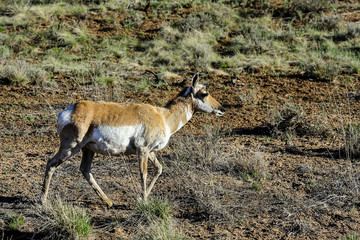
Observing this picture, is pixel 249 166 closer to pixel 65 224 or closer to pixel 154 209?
pixel 154 209

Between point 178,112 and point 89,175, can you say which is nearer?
point 89,175

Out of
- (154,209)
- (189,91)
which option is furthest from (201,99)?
(154,209)

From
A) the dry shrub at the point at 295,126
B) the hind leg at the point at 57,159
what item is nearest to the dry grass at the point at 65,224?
the hind leg at the point at 57,159

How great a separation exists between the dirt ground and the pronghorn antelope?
1.02 feet

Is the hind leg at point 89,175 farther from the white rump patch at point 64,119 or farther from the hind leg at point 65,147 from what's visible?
the white rump patch at point 64,119

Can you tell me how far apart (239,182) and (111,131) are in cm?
243

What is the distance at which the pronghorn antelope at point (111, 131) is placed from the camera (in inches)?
260

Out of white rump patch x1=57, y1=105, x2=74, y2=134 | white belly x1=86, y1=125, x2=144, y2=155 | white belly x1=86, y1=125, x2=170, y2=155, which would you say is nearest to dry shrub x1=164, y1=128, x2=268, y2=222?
white belly x1=86, y1=125, x2=170, y2=155

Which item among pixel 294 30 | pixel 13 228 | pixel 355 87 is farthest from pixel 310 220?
pixel 294 30

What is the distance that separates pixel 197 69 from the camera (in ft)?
47.3

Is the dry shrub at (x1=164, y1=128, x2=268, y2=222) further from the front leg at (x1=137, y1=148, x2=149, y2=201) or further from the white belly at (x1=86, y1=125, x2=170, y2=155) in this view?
the white belly at (x1=86, y1=125, x2=170, y2=155)

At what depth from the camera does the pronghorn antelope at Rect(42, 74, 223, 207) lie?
6602mm

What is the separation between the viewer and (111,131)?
21.9 ft

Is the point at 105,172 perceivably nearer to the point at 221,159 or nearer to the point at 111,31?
the point at 221,159
